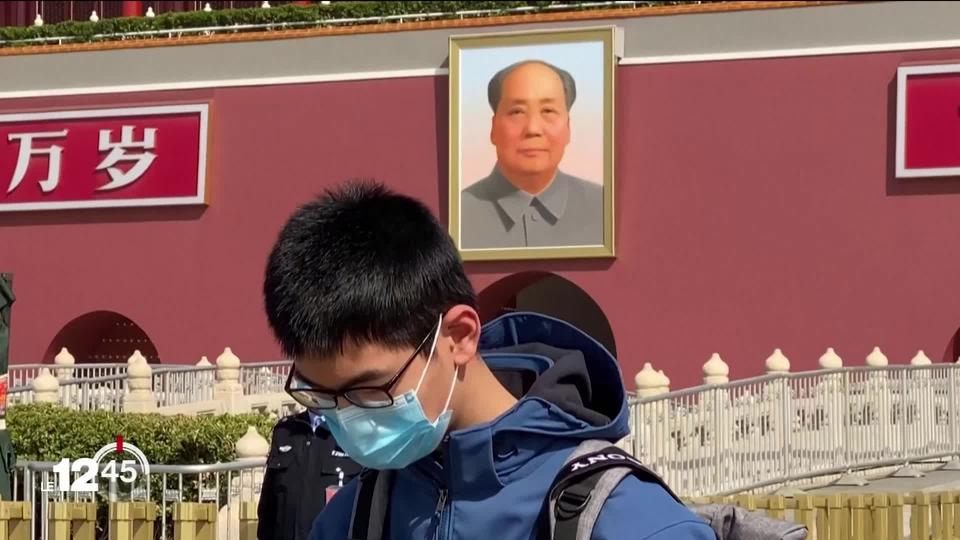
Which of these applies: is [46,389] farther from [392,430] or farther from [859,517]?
[392,430]

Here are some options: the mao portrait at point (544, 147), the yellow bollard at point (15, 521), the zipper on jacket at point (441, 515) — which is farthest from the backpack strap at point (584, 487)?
the mao portrait at point (544, 147)

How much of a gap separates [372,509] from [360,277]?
40 centimetres

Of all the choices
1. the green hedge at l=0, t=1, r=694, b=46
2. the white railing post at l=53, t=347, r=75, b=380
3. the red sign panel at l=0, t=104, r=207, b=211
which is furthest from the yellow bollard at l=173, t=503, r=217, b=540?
the red sign panel at l=0, t=104, r=207, b=211

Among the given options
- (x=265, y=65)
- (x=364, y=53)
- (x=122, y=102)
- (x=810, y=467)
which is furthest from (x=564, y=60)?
(x=810, y=467)

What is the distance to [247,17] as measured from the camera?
2106cm

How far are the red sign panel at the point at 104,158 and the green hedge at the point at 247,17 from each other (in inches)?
50.0

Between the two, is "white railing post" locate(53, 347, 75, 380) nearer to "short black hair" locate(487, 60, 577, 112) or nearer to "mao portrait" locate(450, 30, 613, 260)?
"mao portrait" locate(450, 30, 613, 260)

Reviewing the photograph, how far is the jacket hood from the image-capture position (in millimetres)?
2291

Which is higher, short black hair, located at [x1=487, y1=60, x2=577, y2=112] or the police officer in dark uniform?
short black hair, located at [x1=487, y1=60, x2=577, y2=112]

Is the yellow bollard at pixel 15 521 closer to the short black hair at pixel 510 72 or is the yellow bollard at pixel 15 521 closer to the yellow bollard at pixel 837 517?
the yellow bollard at pixel 837 517

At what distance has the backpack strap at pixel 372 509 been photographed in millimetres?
2465

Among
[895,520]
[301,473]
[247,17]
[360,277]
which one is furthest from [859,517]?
[247,17]

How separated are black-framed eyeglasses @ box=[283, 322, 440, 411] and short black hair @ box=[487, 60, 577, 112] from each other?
16989mm

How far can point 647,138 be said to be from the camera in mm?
19391
